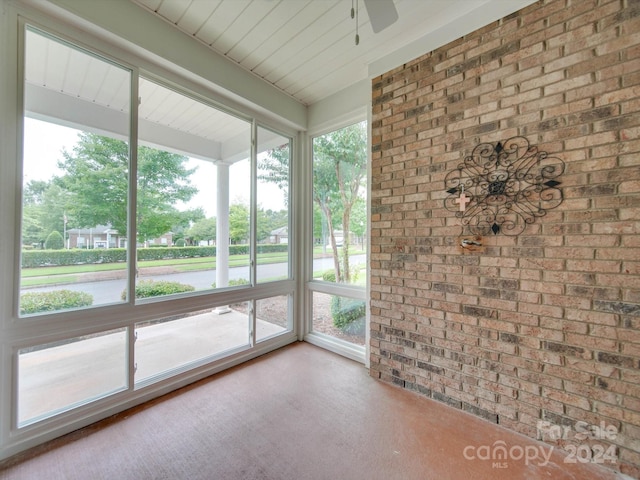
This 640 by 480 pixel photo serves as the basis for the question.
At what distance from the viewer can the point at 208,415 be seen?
6.65 feet

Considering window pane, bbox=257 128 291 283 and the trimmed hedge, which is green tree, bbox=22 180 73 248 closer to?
the trimmed hedge

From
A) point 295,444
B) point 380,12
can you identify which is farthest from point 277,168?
point 295,444

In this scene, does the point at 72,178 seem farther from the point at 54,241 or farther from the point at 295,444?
the point at 295,444

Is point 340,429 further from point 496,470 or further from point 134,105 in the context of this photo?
point 134,105

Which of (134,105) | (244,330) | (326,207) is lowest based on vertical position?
(244,330)

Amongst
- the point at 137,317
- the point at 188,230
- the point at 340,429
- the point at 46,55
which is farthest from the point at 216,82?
the point at 340,429

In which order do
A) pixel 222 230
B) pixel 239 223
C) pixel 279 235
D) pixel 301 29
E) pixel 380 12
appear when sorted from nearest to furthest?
pixel 380 12 < pixel 301 29 < pixel 222 230 < pixel 239 223 < pixel 279 235

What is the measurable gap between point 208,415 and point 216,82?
116 inches

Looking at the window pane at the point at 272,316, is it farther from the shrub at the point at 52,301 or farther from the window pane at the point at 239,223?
the shrub at the point at 52,301

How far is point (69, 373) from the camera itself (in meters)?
1.92

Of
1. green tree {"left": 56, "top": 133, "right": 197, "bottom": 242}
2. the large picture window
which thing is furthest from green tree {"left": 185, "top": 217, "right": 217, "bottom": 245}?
the large picture window

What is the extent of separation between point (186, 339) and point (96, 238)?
125 centimetres

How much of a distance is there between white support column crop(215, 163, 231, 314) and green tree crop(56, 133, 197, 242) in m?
0.37

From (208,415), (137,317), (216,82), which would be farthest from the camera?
(216,82)
